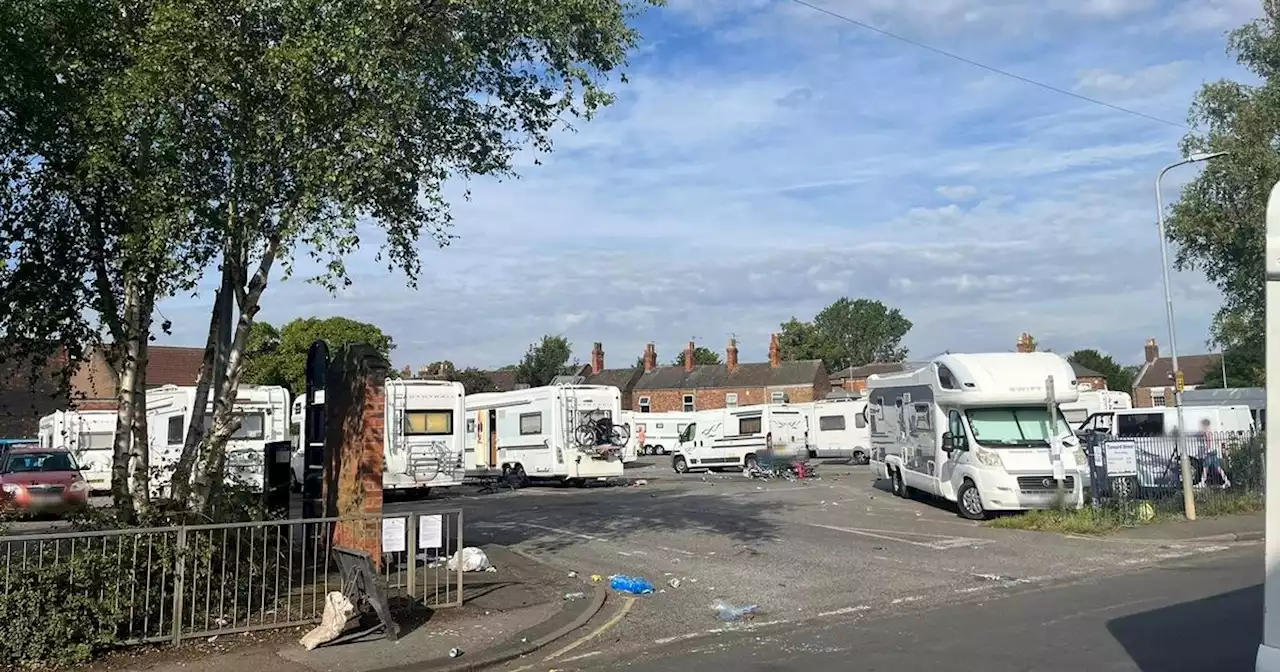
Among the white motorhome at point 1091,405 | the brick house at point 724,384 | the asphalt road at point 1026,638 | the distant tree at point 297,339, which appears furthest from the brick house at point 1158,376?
the asphalt road at point 1026,638

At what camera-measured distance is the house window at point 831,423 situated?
42.9 m

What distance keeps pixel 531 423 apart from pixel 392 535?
19.7 meters

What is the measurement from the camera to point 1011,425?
18.6 m

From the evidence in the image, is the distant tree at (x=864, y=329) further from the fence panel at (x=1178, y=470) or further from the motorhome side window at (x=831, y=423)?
the fence panel at (x=1178, y=470)

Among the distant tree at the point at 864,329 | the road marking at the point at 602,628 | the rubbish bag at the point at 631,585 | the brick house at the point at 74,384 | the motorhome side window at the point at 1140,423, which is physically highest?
the distant tree at the point at 864,329

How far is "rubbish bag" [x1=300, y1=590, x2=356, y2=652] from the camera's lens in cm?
873

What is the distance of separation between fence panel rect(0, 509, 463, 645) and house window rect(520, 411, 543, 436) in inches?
742

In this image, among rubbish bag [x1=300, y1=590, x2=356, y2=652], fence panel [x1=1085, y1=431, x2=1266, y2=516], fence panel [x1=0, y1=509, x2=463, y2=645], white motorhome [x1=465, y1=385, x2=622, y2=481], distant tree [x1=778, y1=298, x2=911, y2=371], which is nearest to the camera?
fence panel [x1=0, y1=509, x2=463, y2=645]

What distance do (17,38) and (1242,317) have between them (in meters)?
24.8

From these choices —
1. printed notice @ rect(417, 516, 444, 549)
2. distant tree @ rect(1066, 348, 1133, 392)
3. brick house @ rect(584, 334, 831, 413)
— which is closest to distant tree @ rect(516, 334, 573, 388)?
brick house @ rect(584, 334, 831, 413)

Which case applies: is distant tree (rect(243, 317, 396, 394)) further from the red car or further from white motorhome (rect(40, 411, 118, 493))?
the red car

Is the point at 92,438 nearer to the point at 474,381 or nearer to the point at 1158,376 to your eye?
the point at 474,381

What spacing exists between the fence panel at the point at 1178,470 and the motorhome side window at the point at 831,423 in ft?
72.3

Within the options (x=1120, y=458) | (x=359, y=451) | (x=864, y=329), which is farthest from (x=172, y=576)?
(x=864, y=329)
